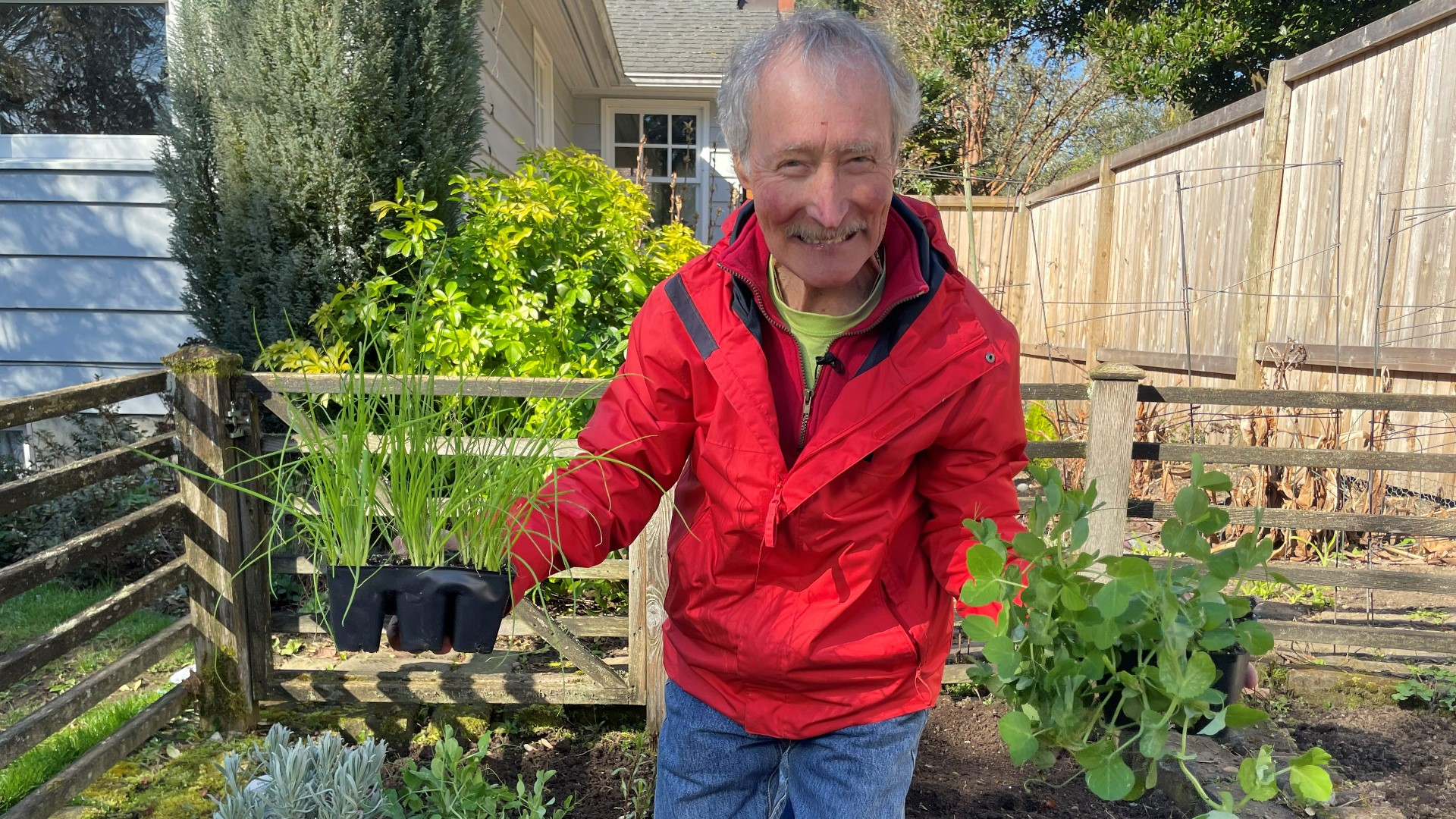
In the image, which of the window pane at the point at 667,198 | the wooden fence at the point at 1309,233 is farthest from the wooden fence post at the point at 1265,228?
the window pane at the point at 667,198

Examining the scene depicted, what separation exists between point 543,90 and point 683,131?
3.88 m

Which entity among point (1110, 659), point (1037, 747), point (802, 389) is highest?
point (802, 389)

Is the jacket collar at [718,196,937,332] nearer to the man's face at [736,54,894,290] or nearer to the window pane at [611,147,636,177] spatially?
the man's face at [736,54,894,290]

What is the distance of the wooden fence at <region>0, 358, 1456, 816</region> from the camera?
2.85m

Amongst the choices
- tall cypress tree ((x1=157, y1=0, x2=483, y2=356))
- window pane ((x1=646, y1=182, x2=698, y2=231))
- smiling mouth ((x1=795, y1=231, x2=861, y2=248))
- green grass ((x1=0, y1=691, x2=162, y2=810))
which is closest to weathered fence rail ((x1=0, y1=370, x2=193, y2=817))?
green grass ((x1=0, y1=691, x2=162, y2=810))

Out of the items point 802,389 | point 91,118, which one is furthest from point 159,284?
point 802,389

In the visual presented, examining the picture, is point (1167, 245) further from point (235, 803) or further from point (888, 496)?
point (235, 803)

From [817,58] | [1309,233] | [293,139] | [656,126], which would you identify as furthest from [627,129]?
[817,58]

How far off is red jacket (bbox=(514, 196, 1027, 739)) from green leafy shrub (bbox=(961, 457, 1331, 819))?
1.33 feet

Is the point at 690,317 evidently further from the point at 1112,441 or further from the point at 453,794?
the point at 1112,441

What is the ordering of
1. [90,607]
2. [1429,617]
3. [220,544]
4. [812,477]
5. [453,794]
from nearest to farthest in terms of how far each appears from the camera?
[812,477]
[453,794]
[90,607]
[220,544]
[1429,617]

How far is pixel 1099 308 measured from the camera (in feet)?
29.2

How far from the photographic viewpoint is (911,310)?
5.24 feet

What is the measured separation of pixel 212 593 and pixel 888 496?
2585mm
